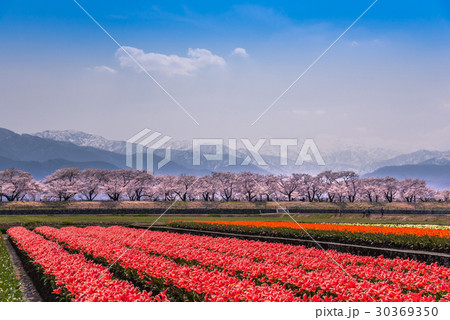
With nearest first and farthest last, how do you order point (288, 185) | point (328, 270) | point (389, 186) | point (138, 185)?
point (328, 270), point (138, 185), point (288, 185), point (389, 186)

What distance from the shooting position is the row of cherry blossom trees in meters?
93.8

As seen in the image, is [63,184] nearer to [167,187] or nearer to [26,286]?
[167,187]

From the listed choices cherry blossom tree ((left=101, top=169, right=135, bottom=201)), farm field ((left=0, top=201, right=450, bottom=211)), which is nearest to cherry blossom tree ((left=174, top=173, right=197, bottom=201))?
cherry blossom tree ((left=101, top=169, right=135, bottom=201))

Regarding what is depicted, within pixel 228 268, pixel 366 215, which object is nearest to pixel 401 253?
pixel 228 268

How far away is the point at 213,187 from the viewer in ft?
346

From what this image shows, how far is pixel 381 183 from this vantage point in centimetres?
11381

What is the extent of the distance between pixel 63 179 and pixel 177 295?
94303 millimetres

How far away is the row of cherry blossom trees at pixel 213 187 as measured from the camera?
93.8m

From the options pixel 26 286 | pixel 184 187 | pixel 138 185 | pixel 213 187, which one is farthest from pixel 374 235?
pixel 184 187

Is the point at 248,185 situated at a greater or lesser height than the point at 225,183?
lesser

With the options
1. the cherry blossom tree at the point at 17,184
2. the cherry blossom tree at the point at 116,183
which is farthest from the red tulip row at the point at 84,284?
the cherry blossom tree at the point at 116,183

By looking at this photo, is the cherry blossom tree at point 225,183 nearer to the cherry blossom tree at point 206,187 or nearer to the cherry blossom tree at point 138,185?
the cherry blossom tree at point 206,187

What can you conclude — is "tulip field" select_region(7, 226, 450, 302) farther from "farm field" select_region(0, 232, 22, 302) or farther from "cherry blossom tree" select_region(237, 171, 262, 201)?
"cherry blossom tree" select_region(237, 171, 262, 201)

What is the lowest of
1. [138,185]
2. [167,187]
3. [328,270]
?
[328,270]
